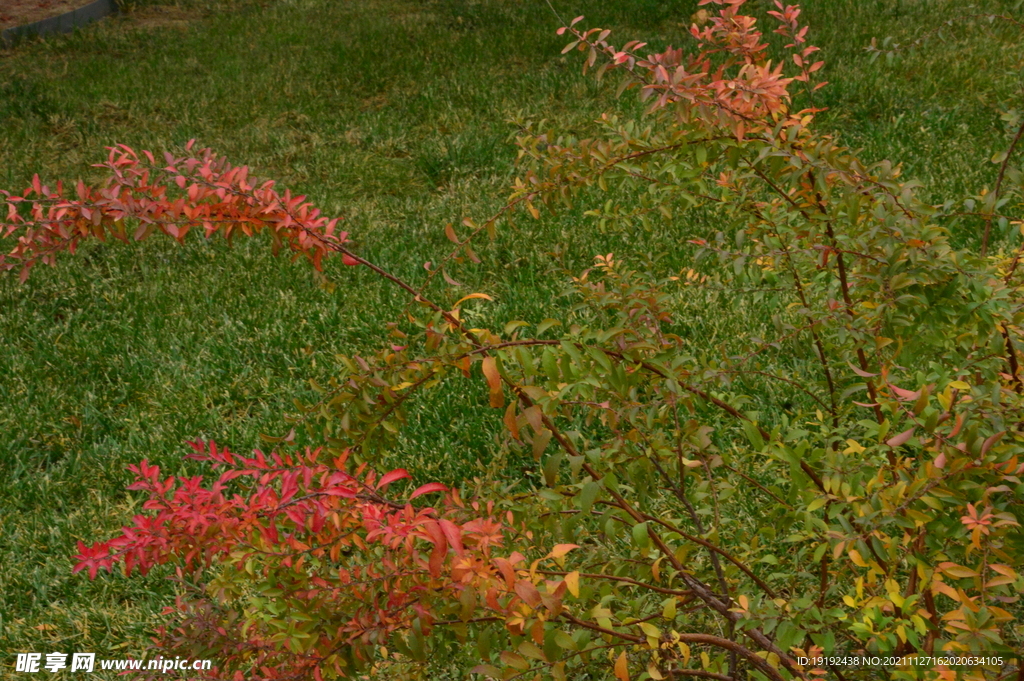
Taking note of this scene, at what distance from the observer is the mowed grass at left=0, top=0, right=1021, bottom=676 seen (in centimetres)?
401

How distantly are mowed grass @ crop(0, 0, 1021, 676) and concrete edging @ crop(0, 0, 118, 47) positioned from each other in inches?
15.8

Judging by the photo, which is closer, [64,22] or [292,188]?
[292,188]

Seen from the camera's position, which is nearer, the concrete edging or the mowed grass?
the mowed grass

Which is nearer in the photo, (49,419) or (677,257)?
(49,419)

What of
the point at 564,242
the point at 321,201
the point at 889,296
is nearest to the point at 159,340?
the point at 321,201

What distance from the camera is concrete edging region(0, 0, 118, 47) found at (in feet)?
31.7

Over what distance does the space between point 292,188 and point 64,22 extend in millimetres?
5255

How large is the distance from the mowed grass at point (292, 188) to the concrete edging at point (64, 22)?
400mm

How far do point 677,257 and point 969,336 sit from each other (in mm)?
3121

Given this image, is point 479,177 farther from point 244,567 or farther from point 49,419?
point 244,567

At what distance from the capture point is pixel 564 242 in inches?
215

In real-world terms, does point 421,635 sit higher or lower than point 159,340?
higher

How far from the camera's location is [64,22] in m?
9.97

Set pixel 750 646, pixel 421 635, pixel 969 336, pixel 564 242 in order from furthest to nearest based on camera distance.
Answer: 1. pixel 564 242
2. pixel 750 646
3. pixel 969 336
4. pixel 421 635
